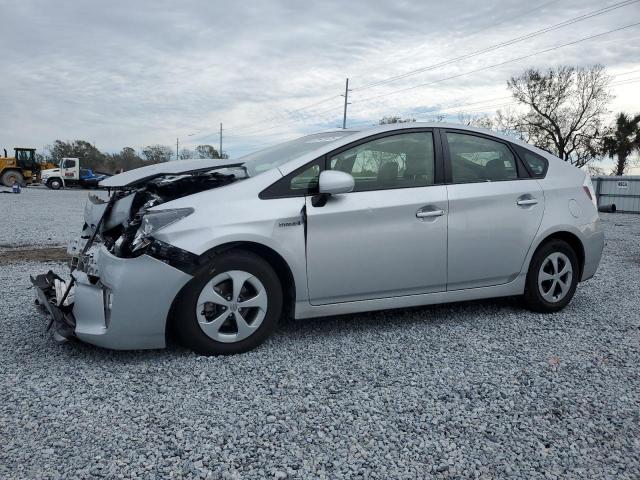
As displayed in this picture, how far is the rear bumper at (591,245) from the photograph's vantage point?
15.2 ft

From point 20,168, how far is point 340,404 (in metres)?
37.8

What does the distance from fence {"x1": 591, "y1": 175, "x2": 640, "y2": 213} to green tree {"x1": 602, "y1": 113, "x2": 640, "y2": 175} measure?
18386mm

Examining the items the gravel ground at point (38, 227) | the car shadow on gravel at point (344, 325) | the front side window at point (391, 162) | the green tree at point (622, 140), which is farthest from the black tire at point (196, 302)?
the green tree at point (622, 140)

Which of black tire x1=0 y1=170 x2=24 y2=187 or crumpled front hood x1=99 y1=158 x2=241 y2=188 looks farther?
black tire x1=0 y1=170 x2=24 y2=187

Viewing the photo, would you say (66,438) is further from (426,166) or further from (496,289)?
(496,289)

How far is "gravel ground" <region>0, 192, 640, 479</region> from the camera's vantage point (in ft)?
7.66

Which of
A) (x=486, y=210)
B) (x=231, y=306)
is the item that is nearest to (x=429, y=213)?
(x=486, y=210)

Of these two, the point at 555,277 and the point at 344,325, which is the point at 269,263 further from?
the point at 555,277

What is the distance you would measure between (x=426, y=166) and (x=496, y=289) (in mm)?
1164

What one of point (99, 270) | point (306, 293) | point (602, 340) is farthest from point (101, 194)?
point (602, 340)

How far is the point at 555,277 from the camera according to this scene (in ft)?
15.0

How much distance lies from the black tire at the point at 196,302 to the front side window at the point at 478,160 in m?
1.68

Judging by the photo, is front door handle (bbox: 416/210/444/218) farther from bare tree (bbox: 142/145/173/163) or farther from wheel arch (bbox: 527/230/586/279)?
bare tree (bbox: 142/145/173/163)

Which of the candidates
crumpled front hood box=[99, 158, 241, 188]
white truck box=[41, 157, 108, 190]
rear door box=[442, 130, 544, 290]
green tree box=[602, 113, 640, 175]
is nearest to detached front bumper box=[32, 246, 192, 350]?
crumpled front hood box=[99, 158, 241, 188]
